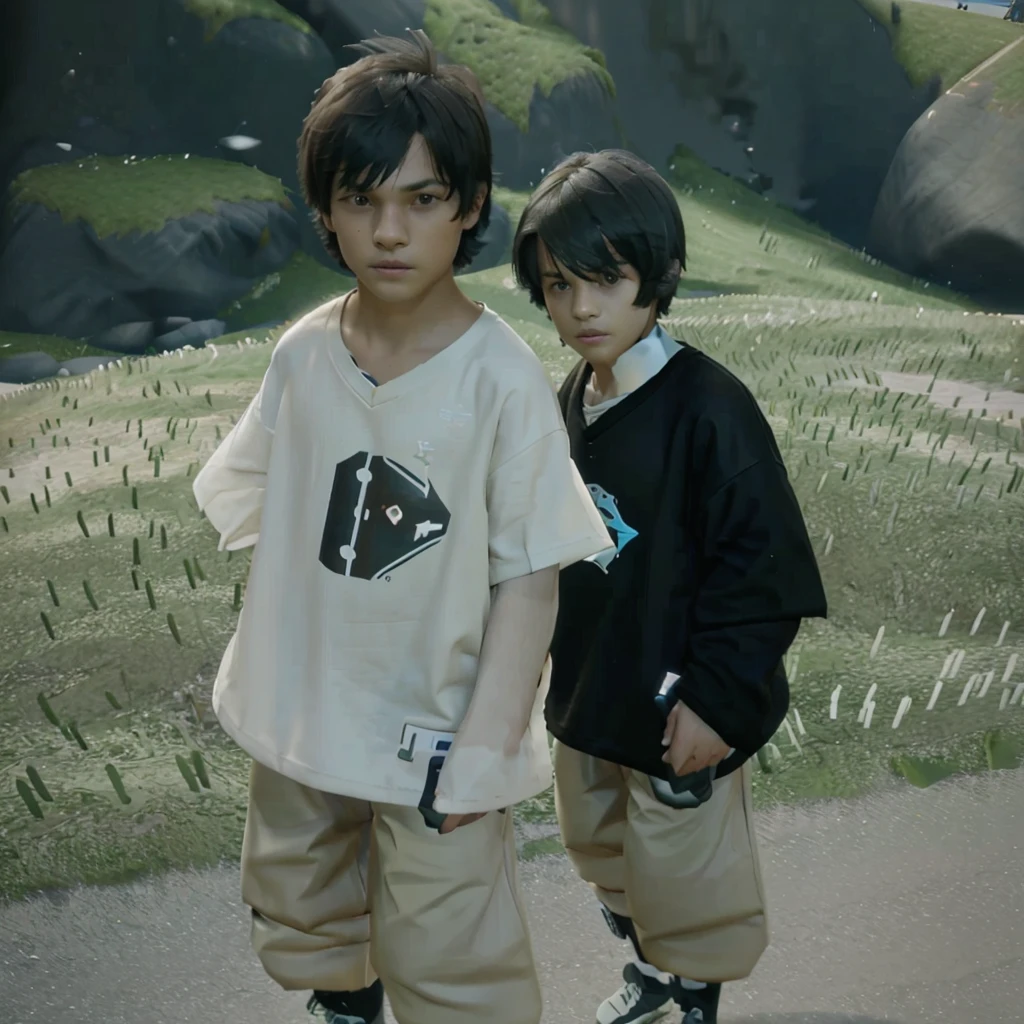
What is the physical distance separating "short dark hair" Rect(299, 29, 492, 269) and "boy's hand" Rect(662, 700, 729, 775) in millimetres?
513

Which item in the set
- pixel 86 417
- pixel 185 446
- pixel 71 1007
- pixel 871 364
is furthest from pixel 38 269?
pixel 71 1007

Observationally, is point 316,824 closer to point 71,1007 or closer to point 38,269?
point 71,1007

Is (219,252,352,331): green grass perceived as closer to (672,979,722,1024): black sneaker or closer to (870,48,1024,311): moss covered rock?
(870,48,1024,311): moss covered rock

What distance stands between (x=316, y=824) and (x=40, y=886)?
73 cm

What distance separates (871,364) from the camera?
3.47 meters

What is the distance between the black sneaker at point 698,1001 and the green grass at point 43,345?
331cm

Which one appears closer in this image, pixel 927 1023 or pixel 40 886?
pixel 927 1023

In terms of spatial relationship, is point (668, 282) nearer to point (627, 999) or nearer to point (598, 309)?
point (598, 309)

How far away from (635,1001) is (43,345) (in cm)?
335

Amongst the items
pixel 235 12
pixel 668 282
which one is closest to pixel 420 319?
pixel 668 282

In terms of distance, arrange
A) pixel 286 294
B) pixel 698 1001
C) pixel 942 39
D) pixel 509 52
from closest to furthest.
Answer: pixel 698 1001
pixel 286 294
pixel 509 52
pixel 942 39

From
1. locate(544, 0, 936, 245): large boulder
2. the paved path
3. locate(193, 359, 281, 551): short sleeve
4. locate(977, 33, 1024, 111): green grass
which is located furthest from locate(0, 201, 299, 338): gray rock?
locate(193, 359, 281, 551): short sleeve

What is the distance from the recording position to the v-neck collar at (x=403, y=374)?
98 centimetres

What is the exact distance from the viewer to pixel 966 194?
488 cm
